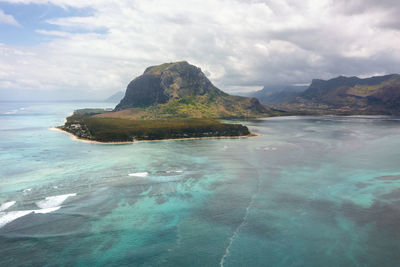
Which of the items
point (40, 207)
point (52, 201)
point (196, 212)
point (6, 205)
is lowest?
point (196, 212)

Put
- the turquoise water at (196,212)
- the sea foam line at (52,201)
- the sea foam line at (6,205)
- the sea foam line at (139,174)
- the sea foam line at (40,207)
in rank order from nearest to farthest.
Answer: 1. the turquoise water at (196,212)
2. the sea foam line at (40,207)
3. the sea foam line at (6,205)
4. the sea foam line at (52,201)
5. the sea foam line at (139,174)

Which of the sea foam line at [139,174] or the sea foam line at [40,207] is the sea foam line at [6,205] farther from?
the sea foam line at [139,174]

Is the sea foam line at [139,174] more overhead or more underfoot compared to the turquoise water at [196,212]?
more overhead

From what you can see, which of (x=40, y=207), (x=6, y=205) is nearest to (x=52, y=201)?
(x=40, y=207)

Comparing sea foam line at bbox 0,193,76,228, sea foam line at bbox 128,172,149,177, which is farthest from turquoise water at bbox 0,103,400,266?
sea foam line at bbox 128,172,149,177

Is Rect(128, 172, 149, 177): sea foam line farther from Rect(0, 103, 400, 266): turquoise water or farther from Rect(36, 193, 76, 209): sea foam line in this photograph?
Rect(36, 193, 76, 209): sea foam line

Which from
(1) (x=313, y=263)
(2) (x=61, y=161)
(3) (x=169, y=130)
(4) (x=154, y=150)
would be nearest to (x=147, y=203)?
(1) (x=313, y=263)

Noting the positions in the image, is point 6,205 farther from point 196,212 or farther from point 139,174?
point 196,212

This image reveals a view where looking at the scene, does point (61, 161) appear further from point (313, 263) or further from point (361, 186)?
point (361, 186)

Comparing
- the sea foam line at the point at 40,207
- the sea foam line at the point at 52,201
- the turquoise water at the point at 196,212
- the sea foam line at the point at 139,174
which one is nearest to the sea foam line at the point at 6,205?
the sea foam line at the point at 40,207
